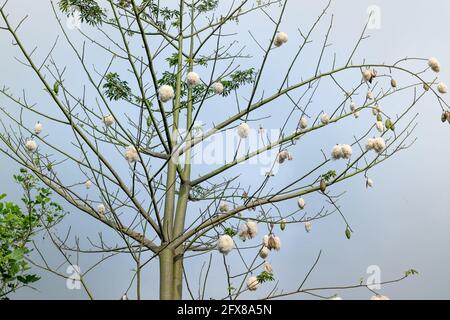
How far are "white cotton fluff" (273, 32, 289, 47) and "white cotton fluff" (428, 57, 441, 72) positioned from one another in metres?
1.09

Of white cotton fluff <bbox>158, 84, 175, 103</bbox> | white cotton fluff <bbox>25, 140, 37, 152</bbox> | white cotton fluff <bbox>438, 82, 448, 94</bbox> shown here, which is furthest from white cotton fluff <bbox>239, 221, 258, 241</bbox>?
white cotton fluff <bbox>25, 140, 37, 152</bbox>

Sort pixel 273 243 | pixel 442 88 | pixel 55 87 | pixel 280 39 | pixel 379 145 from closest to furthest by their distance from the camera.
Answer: pixel 273 243 < pixel 55 87 < pixel 379 145 < pixel 280 39 < pixel 442 88

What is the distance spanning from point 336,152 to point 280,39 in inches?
34.8

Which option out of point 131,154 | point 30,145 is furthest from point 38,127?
point 131,154

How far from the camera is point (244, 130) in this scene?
10.6 feet

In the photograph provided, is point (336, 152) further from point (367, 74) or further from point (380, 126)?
point (367, 74)

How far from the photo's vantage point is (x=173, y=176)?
12.1 ft

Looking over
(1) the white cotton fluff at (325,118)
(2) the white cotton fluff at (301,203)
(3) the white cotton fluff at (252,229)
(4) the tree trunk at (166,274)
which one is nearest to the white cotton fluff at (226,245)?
(3) the white cotton fluff at (252,229)

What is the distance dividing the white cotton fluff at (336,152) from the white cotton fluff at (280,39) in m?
0.82
